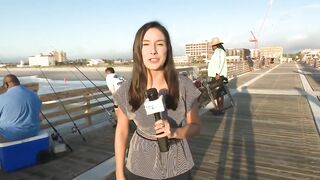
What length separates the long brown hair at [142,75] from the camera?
5.85 ft

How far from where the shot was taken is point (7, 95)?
14.9 feet

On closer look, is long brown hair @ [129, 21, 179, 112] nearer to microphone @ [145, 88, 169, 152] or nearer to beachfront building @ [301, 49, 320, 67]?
microphone @ [145, 88, 169, 152]

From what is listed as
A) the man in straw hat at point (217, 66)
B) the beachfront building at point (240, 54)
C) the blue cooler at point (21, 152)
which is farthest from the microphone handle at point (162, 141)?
the beachfront building at point (240, 54)

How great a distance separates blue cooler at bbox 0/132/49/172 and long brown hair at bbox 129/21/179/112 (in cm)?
344

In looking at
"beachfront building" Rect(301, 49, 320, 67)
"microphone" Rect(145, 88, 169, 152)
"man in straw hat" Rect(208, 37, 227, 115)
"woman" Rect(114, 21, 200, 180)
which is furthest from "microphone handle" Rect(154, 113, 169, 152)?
"beachfront building" Rect(301, 49, 320, 67)

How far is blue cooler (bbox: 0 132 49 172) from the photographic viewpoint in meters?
4.40

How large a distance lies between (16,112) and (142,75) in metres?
3.51

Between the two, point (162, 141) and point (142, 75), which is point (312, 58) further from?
point (162, 141)

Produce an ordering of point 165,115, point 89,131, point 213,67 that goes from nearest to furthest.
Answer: point 165,115
point 89,131
point 213,67

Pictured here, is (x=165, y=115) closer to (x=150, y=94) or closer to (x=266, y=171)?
(x=150, y=94)

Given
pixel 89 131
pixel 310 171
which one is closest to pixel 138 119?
pixel 310 171

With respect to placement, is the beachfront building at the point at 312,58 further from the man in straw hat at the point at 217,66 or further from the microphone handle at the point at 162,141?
the microphone handle at the point at 162,141

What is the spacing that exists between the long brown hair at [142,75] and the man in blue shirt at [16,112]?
3.41 m

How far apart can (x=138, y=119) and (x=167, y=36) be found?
538mm
